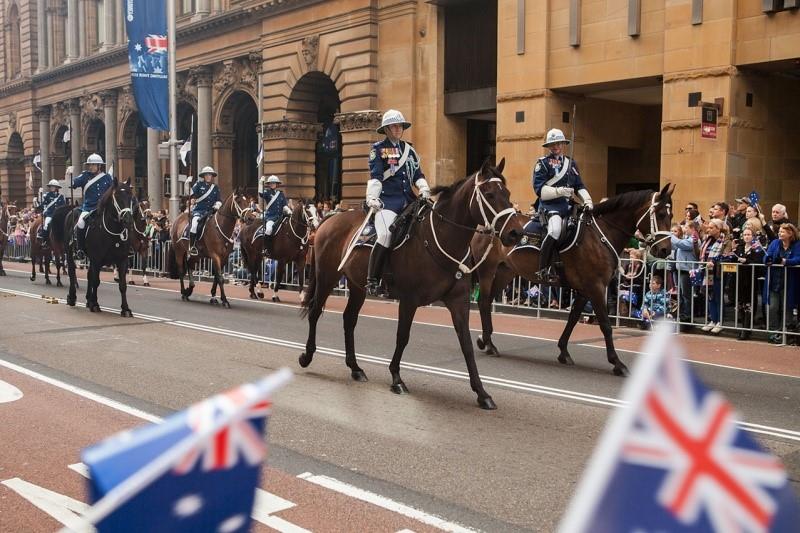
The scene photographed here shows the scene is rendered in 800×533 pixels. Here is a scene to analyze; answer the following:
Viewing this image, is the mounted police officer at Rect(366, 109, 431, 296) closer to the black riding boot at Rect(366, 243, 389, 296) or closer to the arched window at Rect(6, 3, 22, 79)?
the black riding boot at Rect(366, 243, 389, 296)

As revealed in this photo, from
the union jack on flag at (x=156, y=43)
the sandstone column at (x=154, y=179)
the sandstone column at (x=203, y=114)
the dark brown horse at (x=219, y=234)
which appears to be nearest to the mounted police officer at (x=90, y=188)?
the dark brown horse at (x=219, y=234)

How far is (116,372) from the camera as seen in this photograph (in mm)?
9641

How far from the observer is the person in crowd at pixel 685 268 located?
46.1 ft

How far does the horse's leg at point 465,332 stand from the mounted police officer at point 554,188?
8.94 feet

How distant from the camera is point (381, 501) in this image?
5316 mm

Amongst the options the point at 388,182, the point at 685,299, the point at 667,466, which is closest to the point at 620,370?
the point at 388,182

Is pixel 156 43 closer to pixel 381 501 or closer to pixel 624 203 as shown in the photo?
pixel 624 203

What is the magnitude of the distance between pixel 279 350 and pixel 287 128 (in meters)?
21.0

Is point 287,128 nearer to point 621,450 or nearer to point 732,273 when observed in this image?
point 732,273

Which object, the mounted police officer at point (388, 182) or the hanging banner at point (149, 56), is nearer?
the mounted police officer at point (388, 182)

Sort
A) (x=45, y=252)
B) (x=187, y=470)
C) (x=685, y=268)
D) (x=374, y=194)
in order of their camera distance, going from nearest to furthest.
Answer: (x=187, y=470) → (x=374, y=194) → (x=685, y=268) → (x=45, y=252)

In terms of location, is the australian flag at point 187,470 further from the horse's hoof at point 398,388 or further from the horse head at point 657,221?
the horse head at point 657,221

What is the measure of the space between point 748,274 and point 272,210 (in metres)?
10.4

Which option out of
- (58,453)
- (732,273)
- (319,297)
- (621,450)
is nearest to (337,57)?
(732,273)
